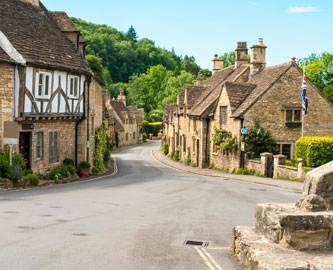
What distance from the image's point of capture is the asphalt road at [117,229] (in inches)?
307

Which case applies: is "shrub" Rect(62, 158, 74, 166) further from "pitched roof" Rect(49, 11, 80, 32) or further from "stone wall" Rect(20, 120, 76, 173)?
"pitched roof" Rect(49, 11, 80, 32)

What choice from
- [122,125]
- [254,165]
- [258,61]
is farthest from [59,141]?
[122,125]

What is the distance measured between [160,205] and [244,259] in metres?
7.42

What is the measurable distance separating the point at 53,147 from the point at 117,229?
50.3 ft

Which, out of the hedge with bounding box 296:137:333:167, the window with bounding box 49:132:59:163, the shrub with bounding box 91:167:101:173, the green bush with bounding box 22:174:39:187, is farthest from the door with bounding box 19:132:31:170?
the hedge with bounding box 296:137:333:167

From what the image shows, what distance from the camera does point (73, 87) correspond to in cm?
2530

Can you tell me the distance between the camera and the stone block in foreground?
6484 mm

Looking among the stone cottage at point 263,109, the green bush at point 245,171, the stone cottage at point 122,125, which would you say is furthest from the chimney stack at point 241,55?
the stone cottage at point 122,125

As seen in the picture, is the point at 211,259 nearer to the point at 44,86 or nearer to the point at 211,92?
the point at 44,86

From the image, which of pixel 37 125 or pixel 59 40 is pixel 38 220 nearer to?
pixel 37 125

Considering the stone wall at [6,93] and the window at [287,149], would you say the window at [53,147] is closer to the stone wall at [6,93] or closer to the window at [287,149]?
the stone wall at [6,93]

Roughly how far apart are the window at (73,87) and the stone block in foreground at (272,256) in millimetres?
18647

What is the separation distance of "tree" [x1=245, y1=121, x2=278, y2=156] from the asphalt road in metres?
11.6

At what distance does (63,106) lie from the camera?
24.2m
